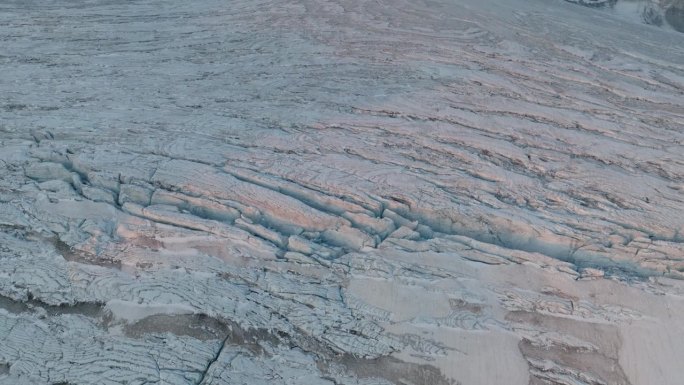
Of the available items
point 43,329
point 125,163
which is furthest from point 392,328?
point 125,163

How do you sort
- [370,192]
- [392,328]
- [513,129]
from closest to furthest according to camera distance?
[392,328], [370,192], [513,129]

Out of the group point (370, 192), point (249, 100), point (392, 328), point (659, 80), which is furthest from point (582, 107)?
point (392, 328)

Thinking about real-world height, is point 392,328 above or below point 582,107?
below

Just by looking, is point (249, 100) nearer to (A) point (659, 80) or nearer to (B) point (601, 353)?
(B) point (601, 353)

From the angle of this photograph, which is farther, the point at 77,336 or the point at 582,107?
the point at 582,107

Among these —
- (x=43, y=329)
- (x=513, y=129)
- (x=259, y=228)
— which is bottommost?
(x=43, y=329)

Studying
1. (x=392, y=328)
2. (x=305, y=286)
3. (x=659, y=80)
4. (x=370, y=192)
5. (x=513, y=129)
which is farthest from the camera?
(x=659, y=80)

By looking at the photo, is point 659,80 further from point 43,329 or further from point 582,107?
point 43,329
